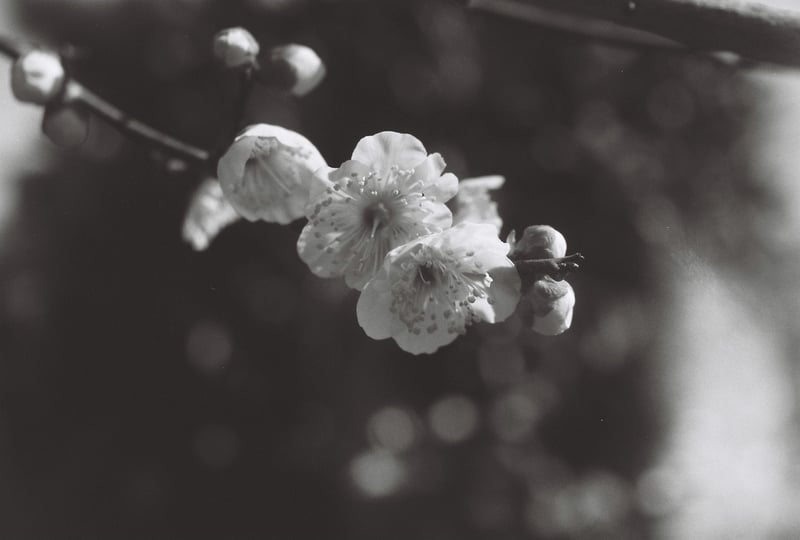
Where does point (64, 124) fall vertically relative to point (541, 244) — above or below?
below

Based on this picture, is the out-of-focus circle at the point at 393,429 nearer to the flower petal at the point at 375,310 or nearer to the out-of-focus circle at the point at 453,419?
the out-of-focus circle at the point at 453,419

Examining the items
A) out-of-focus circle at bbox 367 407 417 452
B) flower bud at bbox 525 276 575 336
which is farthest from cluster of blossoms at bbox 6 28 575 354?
out-of-focus circle at bbox 367 407 417 452

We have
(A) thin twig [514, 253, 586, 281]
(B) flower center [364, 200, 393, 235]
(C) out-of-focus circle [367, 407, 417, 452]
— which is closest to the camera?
(A) thin twig [514, 253, 586, 281]

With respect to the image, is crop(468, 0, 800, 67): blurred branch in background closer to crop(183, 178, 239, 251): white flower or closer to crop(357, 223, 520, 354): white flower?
crop(357, 223, 520, 354): white flower

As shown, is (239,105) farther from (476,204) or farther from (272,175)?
(476,204)

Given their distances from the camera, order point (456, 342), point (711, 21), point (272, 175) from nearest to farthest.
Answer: point (711, 21)
point (272, 175)
point (456, 342)

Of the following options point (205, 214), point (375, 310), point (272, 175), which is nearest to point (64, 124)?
point (205, 214)
